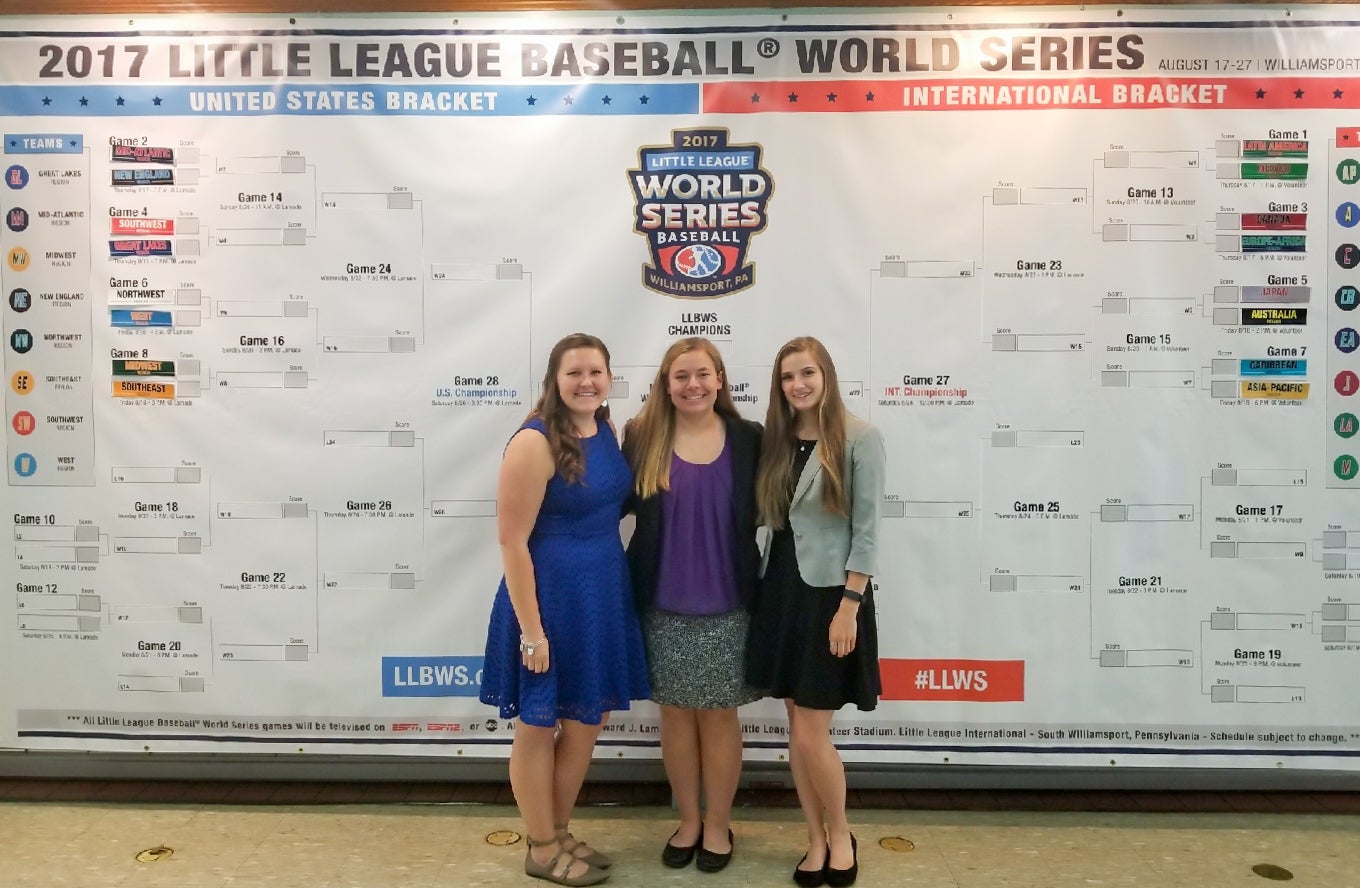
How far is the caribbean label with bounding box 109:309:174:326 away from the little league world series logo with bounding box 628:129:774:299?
4.96 ft

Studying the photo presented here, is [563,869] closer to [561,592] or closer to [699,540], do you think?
[561,592]

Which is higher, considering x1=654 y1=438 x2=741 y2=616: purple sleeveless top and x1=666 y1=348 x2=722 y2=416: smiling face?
x1=666 y1=348 x2=722 y2=416: smiling face

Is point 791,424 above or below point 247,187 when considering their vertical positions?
below

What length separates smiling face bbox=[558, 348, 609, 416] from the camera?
2396 millimetres

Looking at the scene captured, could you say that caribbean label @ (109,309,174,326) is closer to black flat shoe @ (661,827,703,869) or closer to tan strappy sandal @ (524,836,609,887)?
tan strappy sandal @ (524,836,609,887)

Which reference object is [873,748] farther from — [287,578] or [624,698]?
[287,578]

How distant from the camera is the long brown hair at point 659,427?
2.44 meters

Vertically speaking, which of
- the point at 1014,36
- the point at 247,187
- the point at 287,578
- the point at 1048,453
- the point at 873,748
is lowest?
the point at 873,748

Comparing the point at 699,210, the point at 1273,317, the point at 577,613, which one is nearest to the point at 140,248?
the point at 699,210

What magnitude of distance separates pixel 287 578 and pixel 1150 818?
9.20 feet

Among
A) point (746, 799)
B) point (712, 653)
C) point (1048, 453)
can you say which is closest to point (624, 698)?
point (712, 653)

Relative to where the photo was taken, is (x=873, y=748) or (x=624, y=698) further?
(x=873, y=748)

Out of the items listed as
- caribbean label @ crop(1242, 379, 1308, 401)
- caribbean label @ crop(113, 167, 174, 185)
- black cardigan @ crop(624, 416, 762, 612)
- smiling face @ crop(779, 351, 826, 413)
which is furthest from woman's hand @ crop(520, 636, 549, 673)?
caribbean label @ crop(1242, 379, 1308, 401)

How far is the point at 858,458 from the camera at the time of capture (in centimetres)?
234
